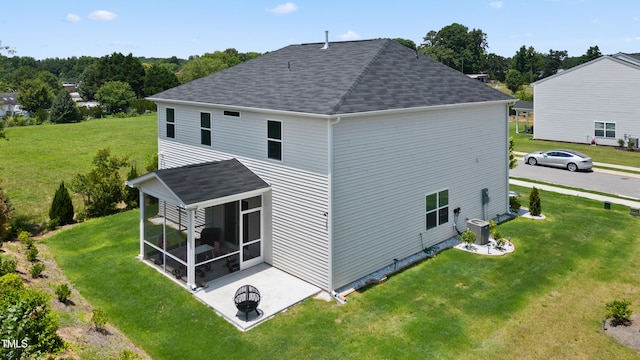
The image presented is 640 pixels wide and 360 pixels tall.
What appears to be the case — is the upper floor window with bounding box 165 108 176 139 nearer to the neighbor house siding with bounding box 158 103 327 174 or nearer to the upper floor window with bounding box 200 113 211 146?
the neighbor house siding with bounding box 158 103 327 174

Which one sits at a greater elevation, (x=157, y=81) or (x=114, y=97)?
(x=157, y=81)

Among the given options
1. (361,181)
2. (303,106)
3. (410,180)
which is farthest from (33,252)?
(410,180)

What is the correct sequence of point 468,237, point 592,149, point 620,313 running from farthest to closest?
point 592,149, point 468,237, point 620,313

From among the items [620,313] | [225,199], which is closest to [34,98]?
[225,199]

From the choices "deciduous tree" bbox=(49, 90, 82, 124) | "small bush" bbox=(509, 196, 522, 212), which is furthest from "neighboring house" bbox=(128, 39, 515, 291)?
"deciduous tree" bbox=(49, 90, 82, 124)

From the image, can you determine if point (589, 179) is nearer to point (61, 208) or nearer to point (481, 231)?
point (481, 231)

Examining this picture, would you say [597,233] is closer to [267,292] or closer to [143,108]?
[267,292]

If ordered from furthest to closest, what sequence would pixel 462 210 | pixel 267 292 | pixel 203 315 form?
pixel 462 210, pixel 267 292, pixel 203 315
